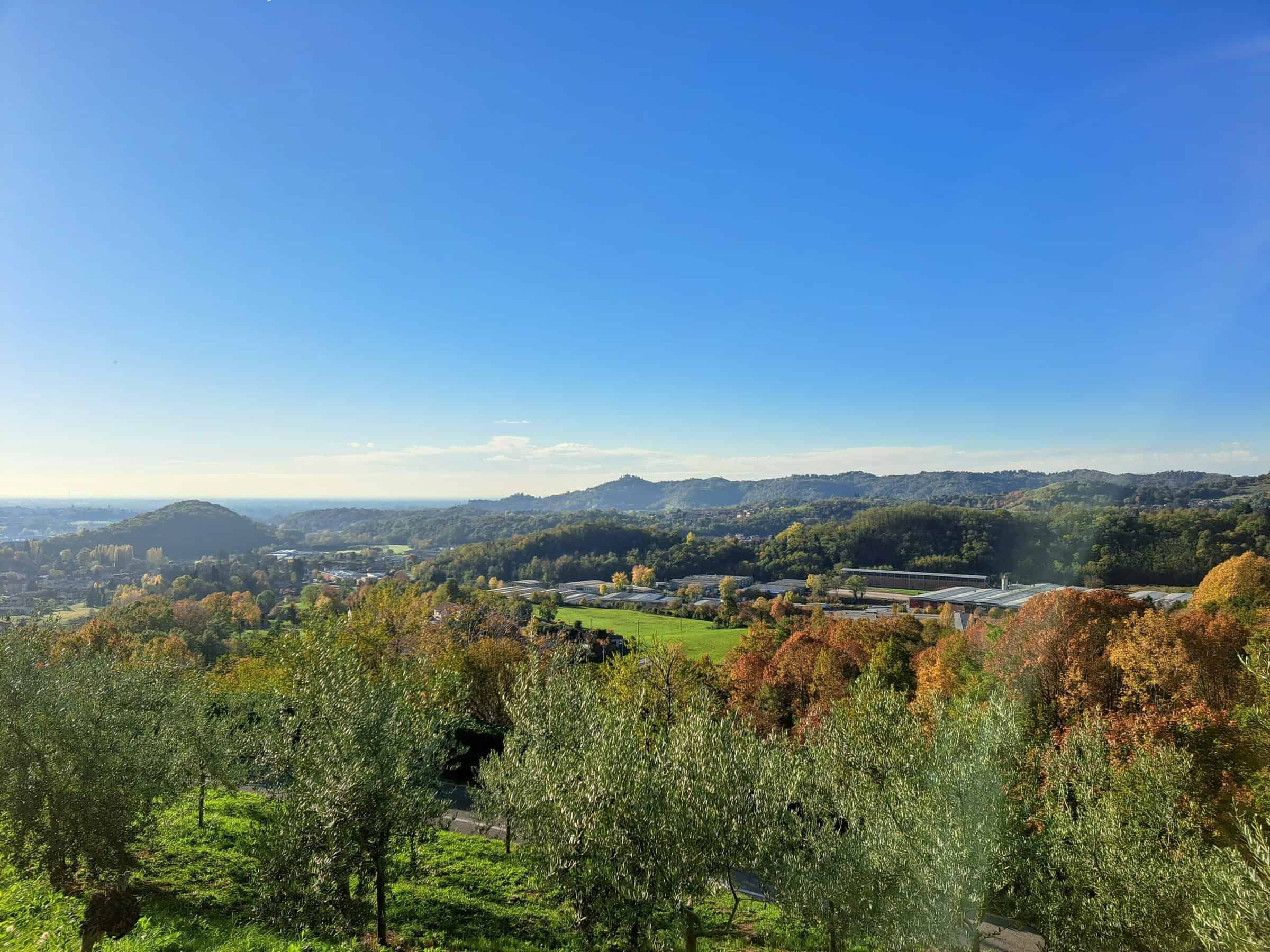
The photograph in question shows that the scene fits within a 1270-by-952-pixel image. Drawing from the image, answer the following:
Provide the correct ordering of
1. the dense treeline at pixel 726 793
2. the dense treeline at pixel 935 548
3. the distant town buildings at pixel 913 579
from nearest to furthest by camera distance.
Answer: the dense treeline at pixel 726 793
the dense treeline at pixel 935 548
the distant town buildings at pixel 913 579

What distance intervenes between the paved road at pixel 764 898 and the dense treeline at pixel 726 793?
0.75 m

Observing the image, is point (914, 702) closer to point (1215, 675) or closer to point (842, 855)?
point (1215, 675)

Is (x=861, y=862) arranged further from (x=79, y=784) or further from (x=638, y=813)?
(x=79, y=784)

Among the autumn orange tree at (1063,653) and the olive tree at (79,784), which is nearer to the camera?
the olive tree at (79,784)

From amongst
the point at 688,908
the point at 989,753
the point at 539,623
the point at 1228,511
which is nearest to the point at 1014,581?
the point at 1228,511

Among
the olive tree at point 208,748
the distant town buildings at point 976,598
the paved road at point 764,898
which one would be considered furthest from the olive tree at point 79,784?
the distant town buildings at point 976,598

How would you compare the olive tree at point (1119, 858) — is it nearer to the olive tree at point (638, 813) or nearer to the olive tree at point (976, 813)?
the olive tree at point (976, 813)

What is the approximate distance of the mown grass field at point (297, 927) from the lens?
13.6 meters

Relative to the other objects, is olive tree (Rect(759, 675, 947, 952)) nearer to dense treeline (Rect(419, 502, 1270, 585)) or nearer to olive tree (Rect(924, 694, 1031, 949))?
olive tree (Rect(924, 694, 1031, 949))

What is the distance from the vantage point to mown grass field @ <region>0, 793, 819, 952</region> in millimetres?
13578

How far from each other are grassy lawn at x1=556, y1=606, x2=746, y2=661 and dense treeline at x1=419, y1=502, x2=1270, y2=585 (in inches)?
2017

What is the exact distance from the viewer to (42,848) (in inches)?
693

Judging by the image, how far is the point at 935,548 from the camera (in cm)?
13825

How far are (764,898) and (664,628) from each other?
6182cm
